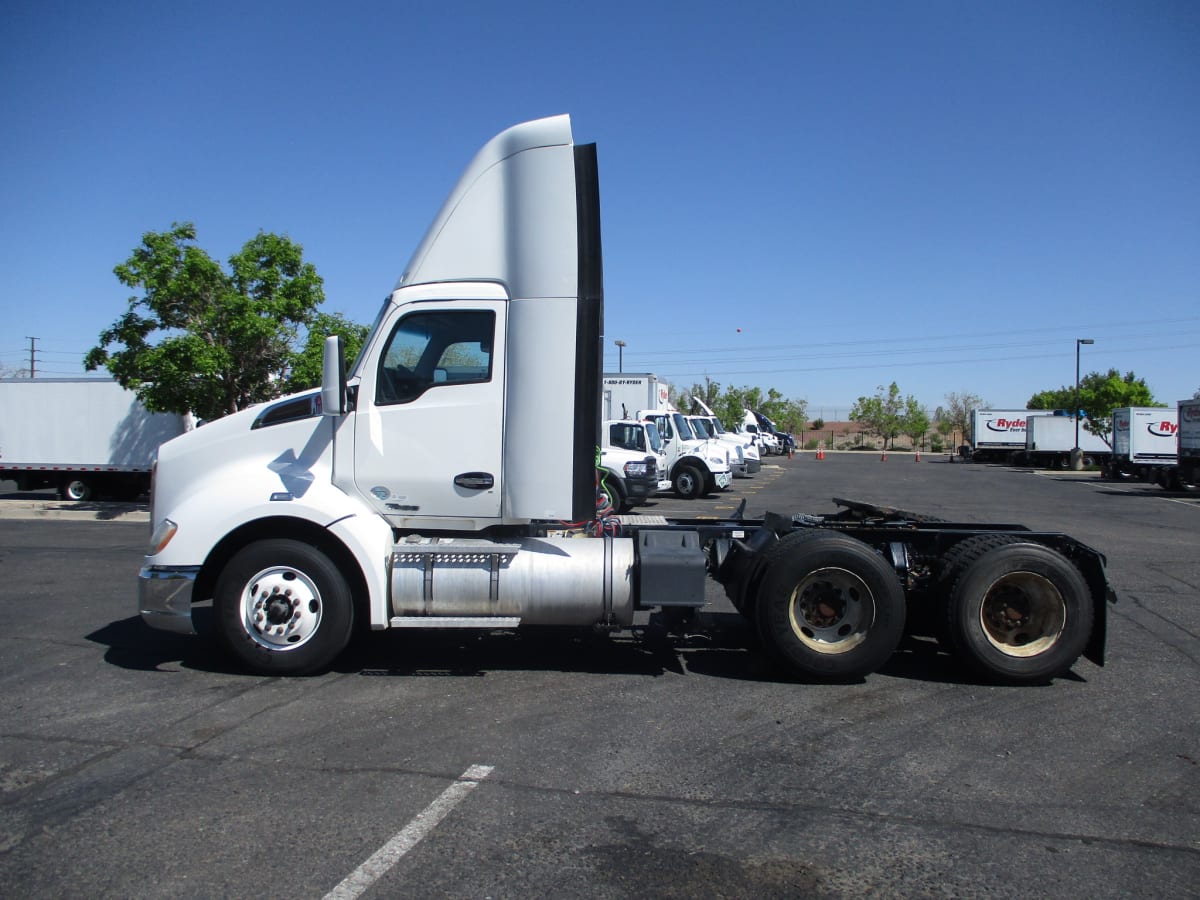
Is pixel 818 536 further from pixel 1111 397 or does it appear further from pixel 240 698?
pixel 1111 397

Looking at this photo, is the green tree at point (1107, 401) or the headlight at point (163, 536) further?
the green tree at point (1107, 401)

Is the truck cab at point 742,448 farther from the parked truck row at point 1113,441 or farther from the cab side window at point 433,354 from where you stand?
the cab side window at point 433,354

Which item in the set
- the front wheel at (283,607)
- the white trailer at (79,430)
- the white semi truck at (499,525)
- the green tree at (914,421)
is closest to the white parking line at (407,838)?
the white semi truck at (499,525)

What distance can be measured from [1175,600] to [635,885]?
8.34 m

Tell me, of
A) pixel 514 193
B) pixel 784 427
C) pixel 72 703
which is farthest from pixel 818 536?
pixel 784 427

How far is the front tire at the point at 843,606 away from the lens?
19.9ft

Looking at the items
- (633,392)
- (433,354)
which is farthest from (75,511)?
(433,354)

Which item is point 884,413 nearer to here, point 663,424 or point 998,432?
point 998,432

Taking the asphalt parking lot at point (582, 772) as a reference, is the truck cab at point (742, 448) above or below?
above

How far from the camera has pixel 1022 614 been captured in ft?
20.7

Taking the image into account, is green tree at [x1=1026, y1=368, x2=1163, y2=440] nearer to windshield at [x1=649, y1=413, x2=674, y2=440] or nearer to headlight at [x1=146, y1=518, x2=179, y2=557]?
windshield at [x1=649, y1=413, x2=674, y2=440]

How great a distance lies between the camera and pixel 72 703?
5.72 m

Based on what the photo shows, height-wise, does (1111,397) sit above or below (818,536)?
above

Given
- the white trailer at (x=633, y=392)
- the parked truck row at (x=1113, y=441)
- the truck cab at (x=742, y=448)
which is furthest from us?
the truck cab at (x=742, y=448)
